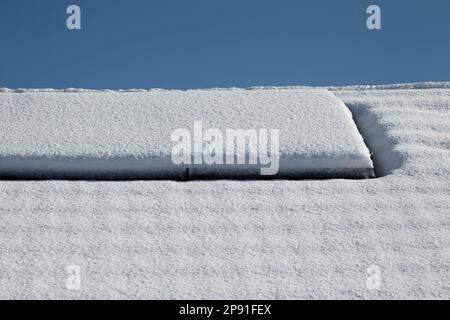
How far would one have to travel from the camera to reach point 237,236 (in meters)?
1.55

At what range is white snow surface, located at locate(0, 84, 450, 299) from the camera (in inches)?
54.4

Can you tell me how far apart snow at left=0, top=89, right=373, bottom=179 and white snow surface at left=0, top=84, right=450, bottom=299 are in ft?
0.25

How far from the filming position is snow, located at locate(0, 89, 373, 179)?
70.9 inches

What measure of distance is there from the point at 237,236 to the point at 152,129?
544mm

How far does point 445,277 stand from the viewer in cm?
140

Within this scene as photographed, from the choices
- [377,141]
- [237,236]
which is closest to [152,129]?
[237,236]

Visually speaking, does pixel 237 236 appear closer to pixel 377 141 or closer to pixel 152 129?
pixel 152 129

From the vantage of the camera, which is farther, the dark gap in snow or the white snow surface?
the dark gap in snow

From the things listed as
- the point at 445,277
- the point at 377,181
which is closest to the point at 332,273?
the point at 445,277

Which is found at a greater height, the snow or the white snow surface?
the snow

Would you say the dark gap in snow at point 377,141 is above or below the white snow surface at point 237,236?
above

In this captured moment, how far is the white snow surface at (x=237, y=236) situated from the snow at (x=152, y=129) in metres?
0.08

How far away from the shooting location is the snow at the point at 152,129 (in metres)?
1.80
